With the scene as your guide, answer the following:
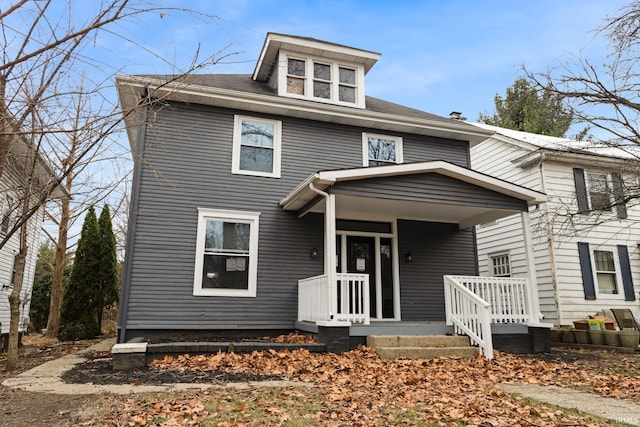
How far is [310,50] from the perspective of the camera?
1043 centimetres

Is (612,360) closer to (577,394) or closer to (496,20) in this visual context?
(577,394)

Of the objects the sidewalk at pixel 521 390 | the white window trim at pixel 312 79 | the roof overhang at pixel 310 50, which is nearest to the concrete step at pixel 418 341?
the sidewalk at pixel 521 390

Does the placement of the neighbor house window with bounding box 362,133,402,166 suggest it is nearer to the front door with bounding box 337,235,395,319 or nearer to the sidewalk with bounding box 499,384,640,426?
Result: the front door with bounding box 337,235,395,319

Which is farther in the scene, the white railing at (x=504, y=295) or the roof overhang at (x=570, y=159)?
the roof overhang at (x=570, y=159)

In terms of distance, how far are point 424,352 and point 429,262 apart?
346 centimetres

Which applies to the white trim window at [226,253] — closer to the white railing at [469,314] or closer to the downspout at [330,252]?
the downspout at [330,252]

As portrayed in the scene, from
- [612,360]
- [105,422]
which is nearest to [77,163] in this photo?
[105,422]

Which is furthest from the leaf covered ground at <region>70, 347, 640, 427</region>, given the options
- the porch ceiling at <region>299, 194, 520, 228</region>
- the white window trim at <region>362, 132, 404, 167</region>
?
the white window trim at <region>362, 132, 404, 167</region>

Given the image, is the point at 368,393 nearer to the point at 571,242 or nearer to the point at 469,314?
the point at 469,314

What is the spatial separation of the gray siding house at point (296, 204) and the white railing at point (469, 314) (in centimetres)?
11

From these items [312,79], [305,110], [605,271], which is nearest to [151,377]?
[305,110]

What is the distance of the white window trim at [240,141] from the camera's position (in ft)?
30.7

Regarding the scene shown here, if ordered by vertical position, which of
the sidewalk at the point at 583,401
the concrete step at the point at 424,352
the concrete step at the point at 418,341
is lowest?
the sidewalk at the point at 583,401

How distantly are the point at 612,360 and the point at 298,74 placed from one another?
870cm
